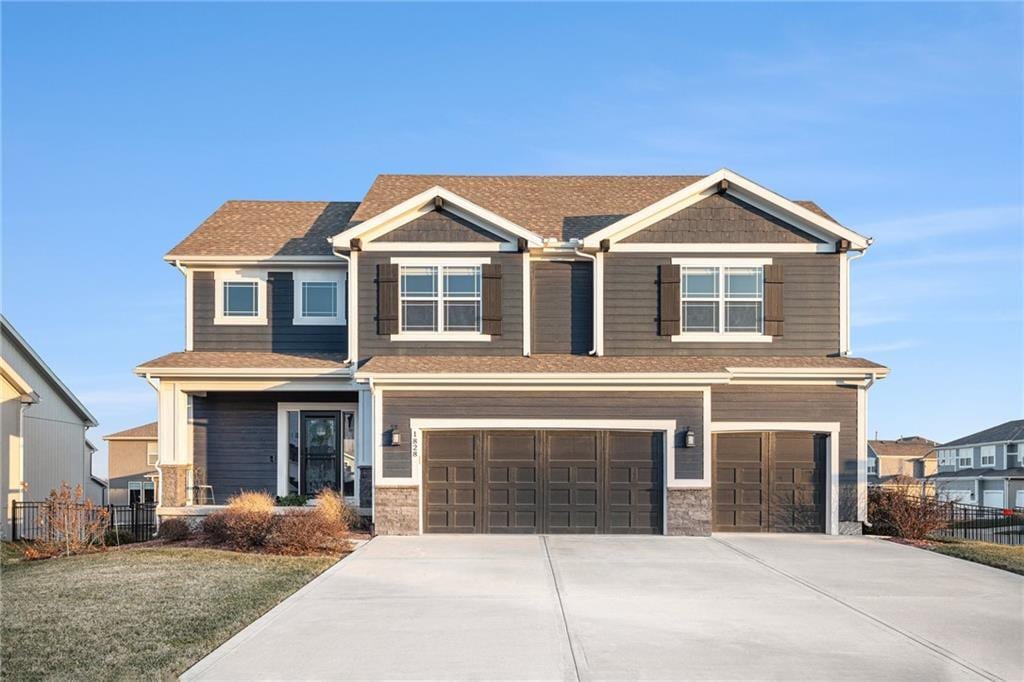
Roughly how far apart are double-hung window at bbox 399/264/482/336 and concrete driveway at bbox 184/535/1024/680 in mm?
5213

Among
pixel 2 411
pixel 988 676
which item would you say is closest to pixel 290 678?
pixel 988 676

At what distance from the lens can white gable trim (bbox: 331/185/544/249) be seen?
2016 centimetres

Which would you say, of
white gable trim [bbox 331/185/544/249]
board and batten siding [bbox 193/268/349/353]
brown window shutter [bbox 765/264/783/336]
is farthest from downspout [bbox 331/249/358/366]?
brown window shutter [bbox 765/264/783/336]

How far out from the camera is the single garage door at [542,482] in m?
19.0

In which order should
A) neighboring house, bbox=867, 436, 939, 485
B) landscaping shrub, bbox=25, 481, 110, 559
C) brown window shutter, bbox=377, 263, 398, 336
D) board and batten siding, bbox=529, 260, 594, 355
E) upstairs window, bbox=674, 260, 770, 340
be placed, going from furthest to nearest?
neighboring house, bbox=867, 436, 939, 485
board and batten siding, bbox=529, 260, 594, 355
upstairs window, bbox=674, 260, 770, 340
brown window shutter, bbox=377, 263, 398, 336
landscaping shrub, bbox=25, 481, 110, 559

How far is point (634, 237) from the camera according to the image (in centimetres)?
2055

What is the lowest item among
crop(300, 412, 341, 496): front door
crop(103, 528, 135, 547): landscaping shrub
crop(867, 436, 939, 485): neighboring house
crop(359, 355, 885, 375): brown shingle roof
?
crop(867, 436, 939, 485): neighboring house

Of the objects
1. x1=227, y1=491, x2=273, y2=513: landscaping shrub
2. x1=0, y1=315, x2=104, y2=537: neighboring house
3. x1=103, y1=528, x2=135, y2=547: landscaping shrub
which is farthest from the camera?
x1=0, y1=315, x2=104, y2=537: neighboring house

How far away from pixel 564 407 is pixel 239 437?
7.61 m

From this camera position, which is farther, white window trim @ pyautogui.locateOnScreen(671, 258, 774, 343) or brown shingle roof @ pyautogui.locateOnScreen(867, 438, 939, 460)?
brown shingle roof @ pyautogui.locateOnScreen(867, 438, 939, 460)

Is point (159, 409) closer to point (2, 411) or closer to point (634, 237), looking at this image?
point (2, 411)

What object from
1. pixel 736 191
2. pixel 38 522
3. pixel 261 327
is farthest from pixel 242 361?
pixel 736 191

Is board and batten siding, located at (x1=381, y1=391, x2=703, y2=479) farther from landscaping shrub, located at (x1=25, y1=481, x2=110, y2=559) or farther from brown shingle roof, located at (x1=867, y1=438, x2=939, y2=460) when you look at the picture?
brown shingle roof, located at (x1=867, y1=438, x2=939, y2=460)

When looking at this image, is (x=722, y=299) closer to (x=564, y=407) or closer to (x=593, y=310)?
(x=593, y=310)
